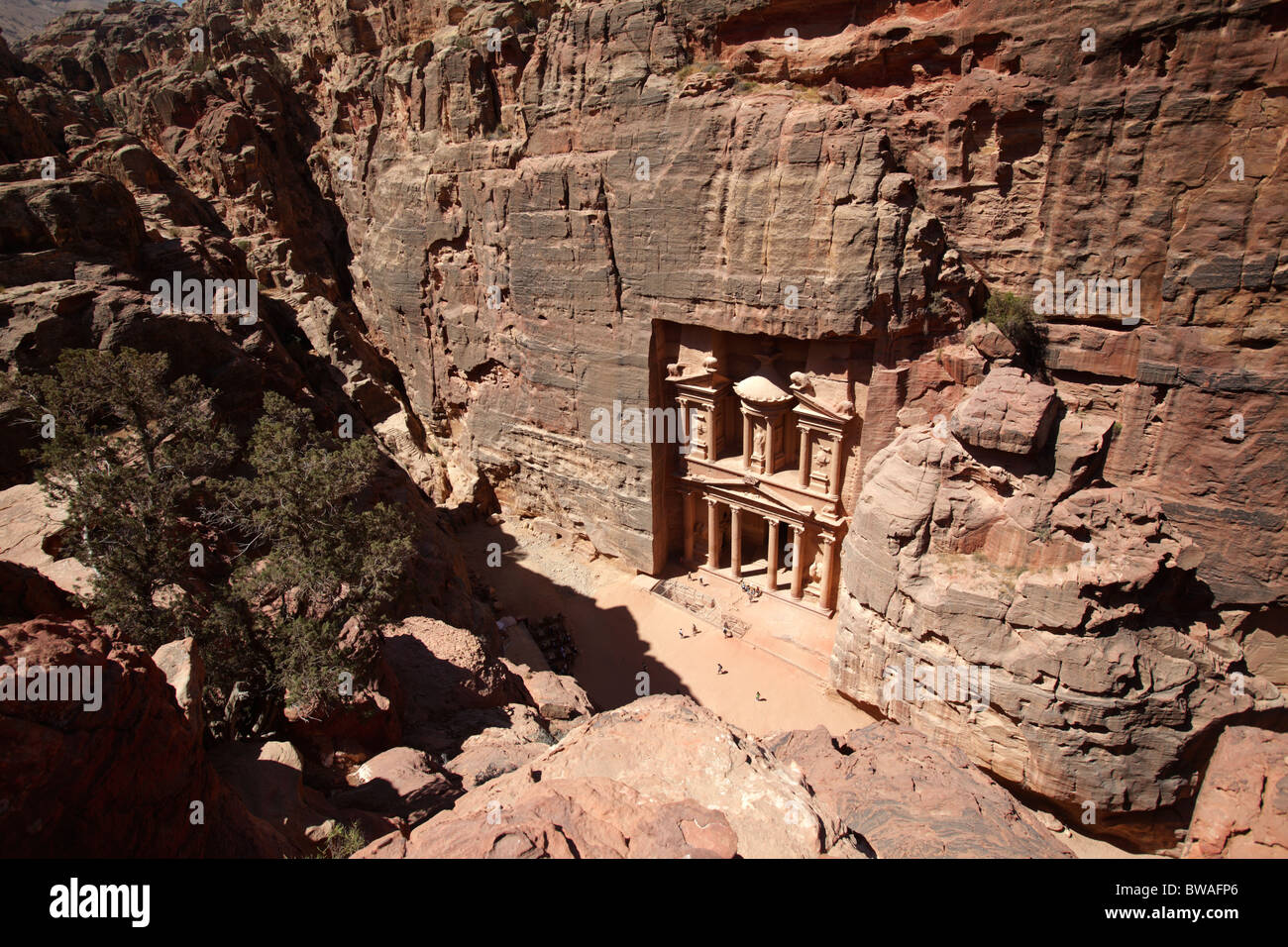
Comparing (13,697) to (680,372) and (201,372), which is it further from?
(680,372)

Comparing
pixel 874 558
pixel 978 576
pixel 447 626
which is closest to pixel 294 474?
pixel 447 626

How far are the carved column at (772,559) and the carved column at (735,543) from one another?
0.90 m

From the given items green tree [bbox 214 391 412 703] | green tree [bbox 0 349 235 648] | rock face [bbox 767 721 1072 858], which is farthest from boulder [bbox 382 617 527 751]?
rock face [bbox 767 721 1072 858]

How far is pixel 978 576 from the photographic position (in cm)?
1284

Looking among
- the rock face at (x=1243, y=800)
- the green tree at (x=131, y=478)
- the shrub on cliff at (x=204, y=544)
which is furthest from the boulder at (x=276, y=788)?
the rock face at (x=1243, y=800)

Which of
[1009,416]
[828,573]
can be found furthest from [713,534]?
[1009,416]

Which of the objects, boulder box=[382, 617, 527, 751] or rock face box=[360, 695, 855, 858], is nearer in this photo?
rock face box=[360, 695, 855, 858]

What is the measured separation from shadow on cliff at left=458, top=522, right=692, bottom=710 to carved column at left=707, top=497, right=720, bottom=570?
9.88 ft

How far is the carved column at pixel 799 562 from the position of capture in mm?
18344

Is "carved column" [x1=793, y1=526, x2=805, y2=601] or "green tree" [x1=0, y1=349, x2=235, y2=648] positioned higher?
"green tree" [x1=0, y1=349, x2=235, y2=648]

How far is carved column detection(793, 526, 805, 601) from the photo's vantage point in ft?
60.2

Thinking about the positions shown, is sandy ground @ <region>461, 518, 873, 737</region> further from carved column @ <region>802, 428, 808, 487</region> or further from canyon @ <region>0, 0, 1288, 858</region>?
carved column @ <region>802, 428, 808, 487</region>

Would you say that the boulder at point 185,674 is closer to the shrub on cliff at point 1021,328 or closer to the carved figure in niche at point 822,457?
the carved figure in niche at point 822,457

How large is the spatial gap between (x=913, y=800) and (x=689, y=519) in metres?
12.9
